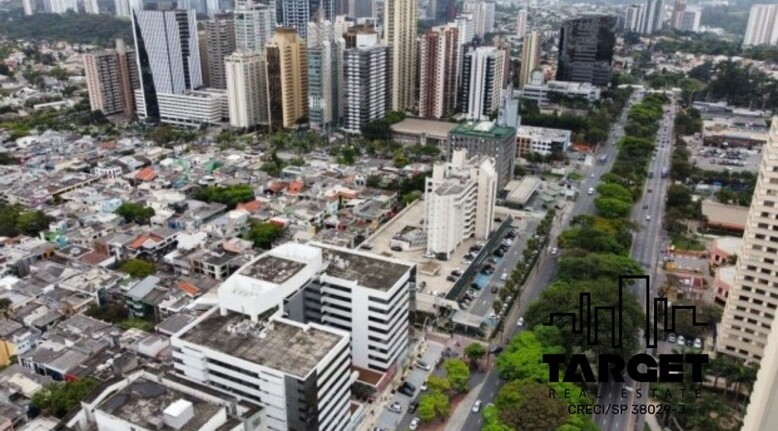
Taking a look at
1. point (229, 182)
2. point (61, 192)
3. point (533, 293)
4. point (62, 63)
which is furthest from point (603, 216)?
point (62, 63)

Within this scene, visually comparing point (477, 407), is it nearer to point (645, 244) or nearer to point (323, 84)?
point (645, 244)

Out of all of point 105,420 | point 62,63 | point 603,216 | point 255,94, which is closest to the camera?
point 105,420

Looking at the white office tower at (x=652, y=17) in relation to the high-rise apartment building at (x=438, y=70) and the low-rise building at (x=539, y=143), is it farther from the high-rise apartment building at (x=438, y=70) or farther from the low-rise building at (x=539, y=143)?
the low-rise building at (x=539, y=143)

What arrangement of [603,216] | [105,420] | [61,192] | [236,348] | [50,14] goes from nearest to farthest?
[105,420], [236,348], [603,216], [61,192], [50,14]

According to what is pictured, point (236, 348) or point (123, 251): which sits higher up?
point (236, 348)

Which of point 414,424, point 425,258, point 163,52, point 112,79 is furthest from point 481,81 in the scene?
point 414,424

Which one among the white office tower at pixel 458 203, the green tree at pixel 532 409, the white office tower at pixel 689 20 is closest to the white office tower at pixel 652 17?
the white office tower at pixel 689 20

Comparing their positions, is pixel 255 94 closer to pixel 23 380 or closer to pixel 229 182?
pixel 229 182
